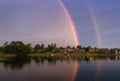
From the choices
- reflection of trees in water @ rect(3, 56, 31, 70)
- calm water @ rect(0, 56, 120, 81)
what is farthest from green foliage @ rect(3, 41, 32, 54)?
calm water @ rect(0, 56, 120, 81)

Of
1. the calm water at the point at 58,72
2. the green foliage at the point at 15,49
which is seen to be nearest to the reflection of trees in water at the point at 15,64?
the calm water at the point at 58,72

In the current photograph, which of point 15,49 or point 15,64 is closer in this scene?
point 15,64

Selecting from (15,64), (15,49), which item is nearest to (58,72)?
(15,64)

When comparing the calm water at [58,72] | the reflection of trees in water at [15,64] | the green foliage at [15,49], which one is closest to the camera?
the calm water at [58,72]

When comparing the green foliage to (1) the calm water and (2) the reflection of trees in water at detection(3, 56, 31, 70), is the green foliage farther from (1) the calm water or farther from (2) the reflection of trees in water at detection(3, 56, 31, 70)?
(1) the calm water

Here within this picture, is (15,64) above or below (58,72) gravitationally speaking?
above

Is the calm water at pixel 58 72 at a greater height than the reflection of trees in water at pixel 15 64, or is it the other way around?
the reflection of trees in water at pixel 15 64

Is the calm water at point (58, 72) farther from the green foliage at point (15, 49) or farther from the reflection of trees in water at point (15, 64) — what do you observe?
the green foliage at point (15, 49)

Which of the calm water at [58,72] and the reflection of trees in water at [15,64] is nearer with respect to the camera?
the calm water at [58,72]

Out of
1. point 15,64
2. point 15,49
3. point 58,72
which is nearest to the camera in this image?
point 58,72

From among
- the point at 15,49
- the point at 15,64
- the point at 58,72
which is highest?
the point at 15,49

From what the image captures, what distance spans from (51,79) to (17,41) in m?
119

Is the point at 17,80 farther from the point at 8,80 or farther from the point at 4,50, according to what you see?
the point at 4,50

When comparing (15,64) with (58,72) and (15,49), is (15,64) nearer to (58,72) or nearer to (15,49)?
(58,72)
